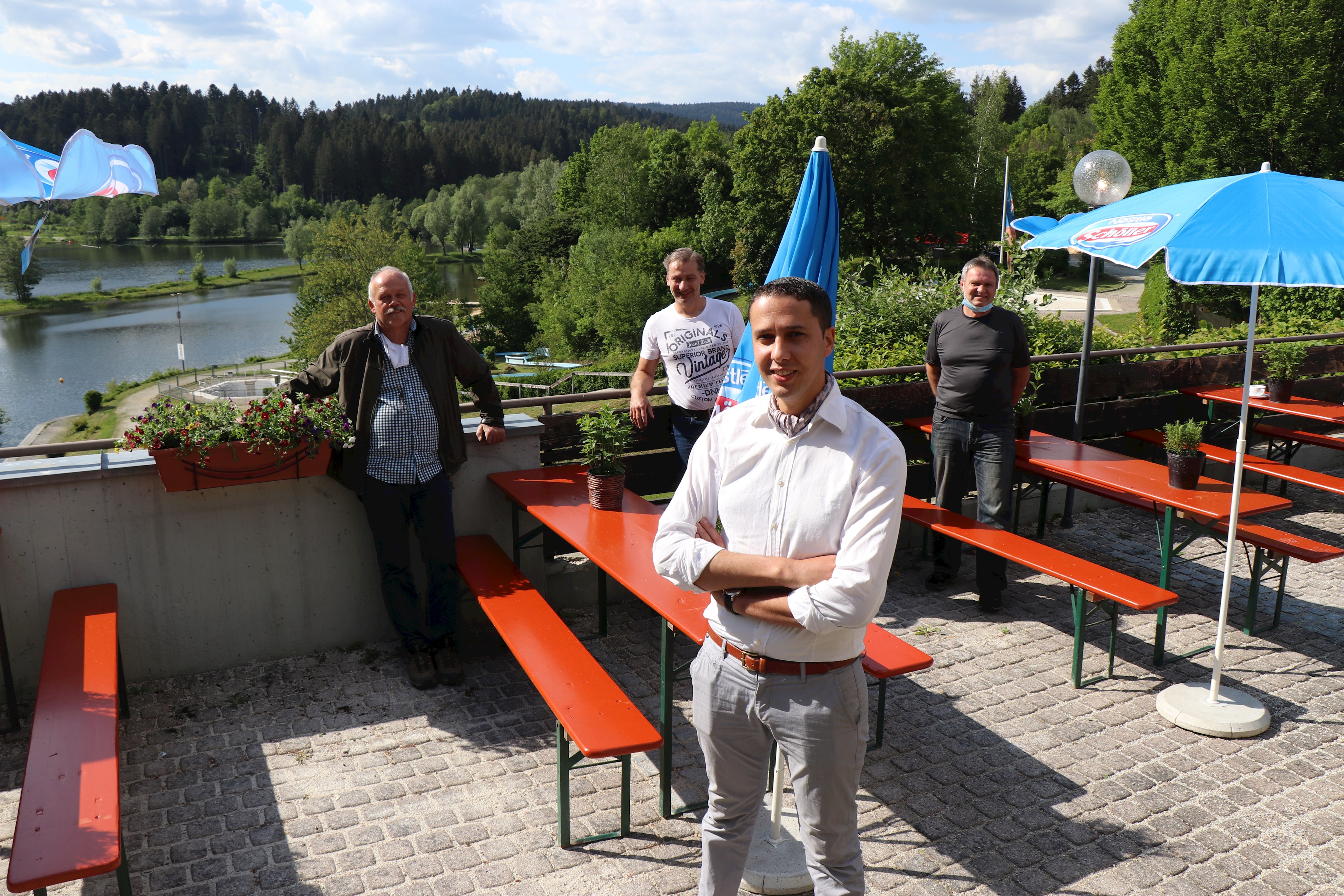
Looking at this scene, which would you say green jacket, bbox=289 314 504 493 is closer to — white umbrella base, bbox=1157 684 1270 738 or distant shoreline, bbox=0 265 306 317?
white umbrella base, bbox=1157 684 1270 738

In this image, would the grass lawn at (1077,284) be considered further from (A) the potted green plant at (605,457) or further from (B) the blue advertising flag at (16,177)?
(B) the blue advertising flag at (16,177)

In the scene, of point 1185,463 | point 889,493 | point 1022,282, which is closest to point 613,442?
point 889,493

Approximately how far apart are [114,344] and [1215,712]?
79712 mm

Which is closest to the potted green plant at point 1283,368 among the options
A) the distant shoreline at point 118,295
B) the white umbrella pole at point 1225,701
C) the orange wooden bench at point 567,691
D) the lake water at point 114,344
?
the white umbrella pole at point 1225,701

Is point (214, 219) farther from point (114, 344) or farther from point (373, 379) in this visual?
point (373, 379)

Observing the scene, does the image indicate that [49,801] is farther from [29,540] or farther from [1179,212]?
[1179,212]

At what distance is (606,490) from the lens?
4809mm

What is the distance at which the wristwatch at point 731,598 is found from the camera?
231 centimetres

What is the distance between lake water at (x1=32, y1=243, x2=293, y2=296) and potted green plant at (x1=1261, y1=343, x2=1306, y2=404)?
4003 inches

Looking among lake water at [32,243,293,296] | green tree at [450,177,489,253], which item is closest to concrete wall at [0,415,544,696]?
lake water at [32,243,293,296]

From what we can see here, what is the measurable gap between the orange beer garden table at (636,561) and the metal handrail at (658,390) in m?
0.42

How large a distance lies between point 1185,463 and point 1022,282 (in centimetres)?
600

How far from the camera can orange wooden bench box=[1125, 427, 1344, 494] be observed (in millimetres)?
5922

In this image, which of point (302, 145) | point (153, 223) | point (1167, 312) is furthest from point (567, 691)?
point (302, 145)
